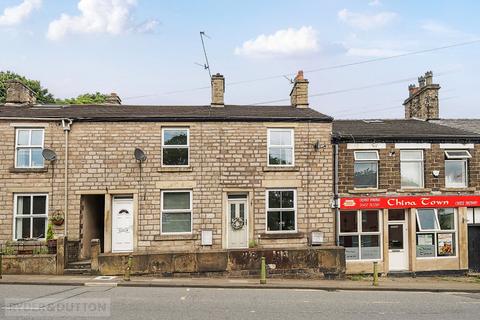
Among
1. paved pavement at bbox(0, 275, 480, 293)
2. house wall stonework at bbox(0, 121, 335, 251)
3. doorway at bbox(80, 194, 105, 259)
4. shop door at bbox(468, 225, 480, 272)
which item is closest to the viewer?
paved pavement at bbox(0, 275, 480, 293)

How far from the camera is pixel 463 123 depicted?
23.2 metres

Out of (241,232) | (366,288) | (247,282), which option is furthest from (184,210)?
(366,288)

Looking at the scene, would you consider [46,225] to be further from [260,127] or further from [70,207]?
[260,127]

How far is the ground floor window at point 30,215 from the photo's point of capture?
1762cm

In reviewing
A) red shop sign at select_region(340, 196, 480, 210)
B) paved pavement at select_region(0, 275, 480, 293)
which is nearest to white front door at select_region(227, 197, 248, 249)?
paved pavement at select_region(0, 275, 480, 293)

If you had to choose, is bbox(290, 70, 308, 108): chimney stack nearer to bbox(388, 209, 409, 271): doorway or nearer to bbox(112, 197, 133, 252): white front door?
bbox(388, 209, 409, 271): doorway

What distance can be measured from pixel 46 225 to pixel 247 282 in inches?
326

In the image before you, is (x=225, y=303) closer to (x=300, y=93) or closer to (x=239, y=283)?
(x=239, y=283)

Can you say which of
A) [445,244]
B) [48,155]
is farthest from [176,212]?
[445,244]

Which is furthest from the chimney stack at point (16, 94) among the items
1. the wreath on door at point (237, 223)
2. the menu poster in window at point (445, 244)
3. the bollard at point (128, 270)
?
the menu poster in window at point (445, 244)

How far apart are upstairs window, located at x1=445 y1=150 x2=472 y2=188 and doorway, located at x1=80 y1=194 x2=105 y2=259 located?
14.9m

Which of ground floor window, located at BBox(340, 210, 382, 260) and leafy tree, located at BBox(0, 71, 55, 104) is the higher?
leafy tree, located at BBox(0, 71, 55, 104)

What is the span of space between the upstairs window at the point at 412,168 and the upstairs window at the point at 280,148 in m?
4.92

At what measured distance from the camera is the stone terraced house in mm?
17688
